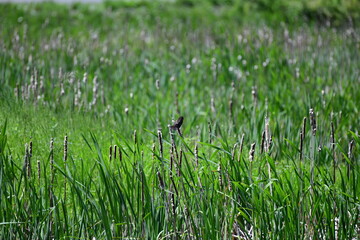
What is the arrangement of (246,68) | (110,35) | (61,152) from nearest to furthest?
(61,152)
(246,68)
(110,35)

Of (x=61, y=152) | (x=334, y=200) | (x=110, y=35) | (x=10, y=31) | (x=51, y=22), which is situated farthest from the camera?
(x=51, y=22)

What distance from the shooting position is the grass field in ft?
8.14

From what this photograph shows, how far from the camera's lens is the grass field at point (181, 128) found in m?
2.48

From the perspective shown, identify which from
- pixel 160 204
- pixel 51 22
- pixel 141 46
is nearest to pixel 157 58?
pixel 141 46

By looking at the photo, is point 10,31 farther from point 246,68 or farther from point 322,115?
point 322,115

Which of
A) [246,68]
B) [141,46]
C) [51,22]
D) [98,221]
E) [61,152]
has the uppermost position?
[51,22]

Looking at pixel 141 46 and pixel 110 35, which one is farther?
pixel 110 35

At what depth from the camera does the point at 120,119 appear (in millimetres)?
4121

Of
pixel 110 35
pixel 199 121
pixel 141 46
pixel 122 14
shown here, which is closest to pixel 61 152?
pixel 199 121

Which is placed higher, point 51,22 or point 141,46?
point 51,22

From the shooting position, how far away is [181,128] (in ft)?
13.5

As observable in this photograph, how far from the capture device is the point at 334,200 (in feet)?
8.20

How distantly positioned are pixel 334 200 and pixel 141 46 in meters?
4.83

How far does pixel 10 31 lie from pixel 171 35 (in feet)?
7.76
